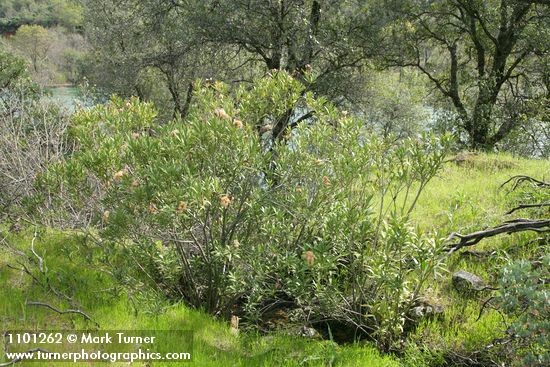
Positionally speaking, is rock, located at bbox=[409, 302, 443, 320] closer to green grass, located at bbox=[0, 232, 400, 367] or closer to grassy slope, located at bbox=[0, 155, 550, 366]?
grassy slope, located at bbox=[0, 155, 550, 366]

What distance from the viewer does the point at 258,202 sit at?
13.3 feet

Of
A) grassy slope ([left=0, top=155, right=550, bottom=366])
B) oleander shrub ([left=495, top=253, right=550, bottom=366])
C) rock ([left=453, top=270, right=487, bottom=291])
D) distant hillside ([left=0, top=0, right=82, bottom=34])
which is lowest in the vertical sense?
grassy slope ([left=0, top=155, right=550, bottom=366])

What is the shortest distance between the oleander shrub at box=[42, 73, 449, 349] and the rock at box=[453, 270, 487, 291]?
29.5 inches

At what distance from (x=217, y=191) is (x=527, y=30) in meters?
11.5

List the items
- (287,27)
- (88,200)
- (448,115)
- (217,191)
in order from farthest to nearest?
(448,115) → (287,27) → (88,200) → (217,191)

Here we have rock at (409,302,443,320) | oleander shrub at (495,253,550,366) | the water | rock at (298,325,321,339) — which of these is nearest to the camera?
oleander shrub at (495,253,550,366)

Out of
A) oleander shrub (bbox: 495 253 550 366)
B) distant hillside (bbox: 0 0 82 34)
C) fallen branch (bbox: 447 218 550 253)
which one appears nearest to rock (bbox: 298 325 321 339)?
fallen branch (bbox: 447 218 550 253)

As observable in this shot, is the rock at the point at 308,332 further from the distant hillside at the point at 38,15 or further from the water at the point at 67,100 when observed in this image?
the distant hillside at the point at 38,15

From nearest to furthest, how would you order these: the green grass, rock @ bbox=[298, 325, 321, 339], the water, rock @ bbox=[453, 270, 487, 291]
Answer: the green grass
rock @ bbox=[298, 325, 321, 339]
rock @ bbox=[453, 270, 487, 291]
the water

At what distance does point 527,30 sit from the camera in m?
12.0

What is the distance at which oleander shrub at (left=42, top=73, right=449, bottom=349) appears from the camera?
3.66 meters

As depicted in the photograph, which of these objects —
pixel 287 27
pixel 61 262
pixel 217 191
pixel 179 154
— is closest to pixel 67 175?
pixel 179 154

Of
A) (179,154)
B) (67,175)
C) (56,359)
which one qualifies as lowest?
(56,359)

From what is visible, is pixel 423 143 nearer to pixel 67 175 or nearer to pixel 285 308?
pixel 285 308
